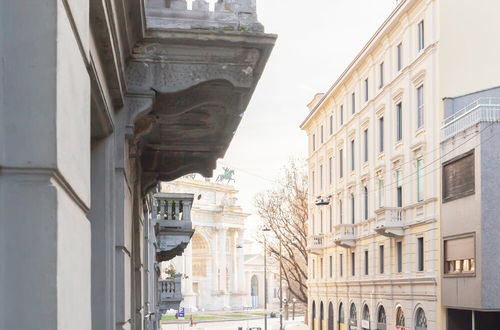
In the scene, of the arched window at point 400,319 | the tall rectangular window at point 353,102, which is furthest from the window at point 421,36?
the tall rectangular window at point 353,102

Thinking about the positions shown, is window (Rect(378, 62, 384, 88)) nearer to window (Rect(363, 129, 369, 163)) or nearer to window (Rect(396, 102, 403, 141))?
window (Rect(396, 102, 403, 141))

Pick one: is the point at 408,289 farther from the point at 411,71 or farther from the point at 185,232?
the point at 185,232

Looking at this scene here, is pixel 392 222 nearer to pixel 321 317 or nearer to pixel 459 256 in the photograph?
pixel 459 256

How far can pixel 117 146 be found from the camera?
5.42m

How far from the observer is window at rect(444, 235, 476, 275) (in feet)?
95.0

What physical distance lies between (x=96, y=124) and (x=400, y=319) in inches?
1292

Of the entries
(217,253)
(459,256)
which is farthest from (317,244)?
(217,253)

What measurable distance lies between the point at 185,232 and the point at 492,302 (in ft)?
40.8

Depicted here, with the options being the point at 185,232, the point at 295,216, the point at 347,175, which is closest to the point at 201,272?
the point at 295,216

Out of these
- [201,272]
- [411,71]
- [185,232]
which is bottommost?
[201,272]

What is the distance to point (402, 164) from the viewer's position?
35.2m
